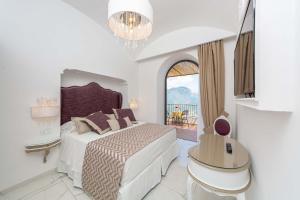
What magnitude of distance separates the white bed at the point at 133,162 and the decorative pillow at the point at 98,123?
0.45 ft

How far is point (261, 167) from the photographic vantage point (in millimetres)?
952

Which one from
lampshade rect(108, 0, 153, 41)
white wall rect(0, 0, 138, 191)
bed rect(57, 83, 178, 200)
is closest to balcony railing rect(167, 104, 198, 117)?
bed rect(57, 83, 178, 200)

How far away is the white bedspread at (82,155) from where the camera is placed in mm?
1472

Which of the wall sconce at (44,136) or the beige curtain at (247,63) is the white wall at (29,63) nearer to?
the wall sconce at (44,136)

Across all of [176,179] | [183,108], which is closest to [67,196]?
[176,179]

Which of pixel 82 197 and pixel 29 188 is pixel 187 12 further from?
pixel 29 188

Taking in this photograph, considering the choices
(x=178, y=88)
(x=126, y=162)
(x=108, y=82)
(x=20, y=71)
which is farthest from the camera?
(x=178, y=88)

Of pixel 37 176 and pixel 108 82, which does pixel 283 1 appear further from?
pixel 108 82

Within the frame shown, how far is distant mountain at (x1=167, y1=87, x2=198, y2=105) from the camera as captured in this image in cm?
578

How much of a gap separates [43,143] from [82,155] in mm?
695

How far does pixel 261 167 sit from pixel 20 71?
3058 millimetres

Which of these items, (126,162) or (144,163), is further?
(144,163)

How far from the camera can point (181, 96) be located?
6109mm

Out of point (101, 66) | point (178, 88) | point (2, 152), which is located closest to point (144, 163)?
point (2, 152)
